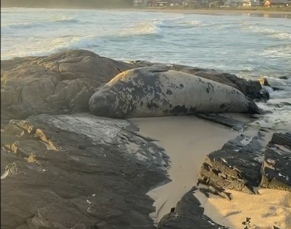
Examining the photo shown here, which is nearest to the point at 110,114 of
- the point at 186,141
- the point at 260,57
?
the point at 186,141

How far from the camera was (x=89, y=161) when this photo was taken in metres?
3.98

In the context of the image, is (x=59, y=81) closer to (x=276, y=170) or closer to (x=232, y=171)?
(x=232, y=171)

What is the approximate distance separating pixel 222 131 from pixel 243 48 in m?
12.8

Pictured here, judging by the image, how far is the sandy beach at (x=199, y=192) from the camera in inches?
141

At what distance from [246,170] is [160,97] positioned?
258cm

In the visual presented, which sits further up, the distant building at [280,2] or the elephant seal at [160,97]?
the distant building at [280,2]

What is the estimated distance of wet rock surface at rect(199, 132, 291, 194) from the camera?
3.98m

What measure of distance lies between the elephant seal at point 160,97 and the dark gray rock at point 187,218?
101 inches

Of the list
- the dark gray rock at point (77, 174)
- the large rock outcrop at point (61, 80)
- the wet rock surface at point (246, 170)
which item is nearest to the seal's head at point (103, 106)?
the large rock outcrop at point (61, 80)

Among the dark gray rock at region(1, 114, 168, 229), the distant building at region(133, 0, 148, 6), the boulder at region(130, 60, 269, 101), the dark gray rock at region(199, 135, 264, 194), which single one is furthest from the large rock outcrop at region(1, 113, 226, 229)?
the distant building at region(133, 0, 148, 6)

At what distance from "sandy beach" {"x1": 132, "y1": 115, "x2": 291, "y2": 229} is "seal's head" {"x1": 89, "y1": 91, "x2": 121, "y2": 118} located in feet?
1.29

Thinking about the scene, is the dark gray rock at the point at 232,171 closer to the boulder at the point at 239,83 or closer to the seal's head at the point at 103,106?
the seal's head at the point at 103,106

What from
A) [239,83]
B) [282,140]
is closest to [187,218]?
[282,140]

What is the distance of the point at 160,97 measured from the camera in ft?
21.2
